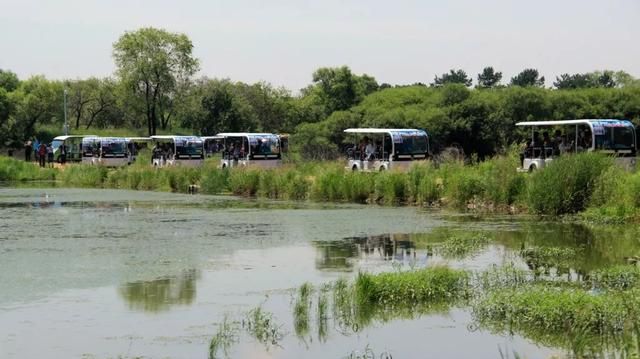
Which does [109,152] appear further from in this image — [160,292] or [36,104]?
[160,292]

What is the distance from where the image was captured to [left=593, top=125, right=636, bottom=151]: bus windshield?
30172mm

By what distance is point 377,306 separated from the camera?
12266 millimetres

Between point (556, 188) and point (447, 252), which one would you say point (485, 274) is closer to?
point (447, 252)

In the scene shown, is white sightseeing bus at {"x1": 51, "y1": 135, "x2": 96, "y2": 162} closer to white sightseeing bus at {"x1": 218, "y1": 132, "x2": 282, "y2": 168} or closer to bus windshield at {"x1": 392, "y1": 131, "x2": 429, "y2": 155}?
white sightseeing bus at {"x1": 218, "y1": 132, "x2": 282, "y2": 168}

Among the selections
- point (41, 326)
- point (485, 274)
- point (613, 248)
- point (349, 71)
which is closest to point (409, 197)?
point (613, 248)

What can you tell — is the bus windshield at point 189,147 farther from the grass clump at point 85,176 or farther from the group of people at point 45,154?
the group of people at point 45,154

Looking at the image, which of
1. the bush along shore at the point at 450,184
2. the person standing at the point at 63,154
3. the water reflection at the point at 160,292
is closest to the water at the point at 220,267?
the water reflection at the point at 160,292

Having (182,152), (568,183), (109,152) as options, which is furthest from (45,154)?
(568,183)

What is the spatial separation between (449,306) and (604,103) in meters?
48.3

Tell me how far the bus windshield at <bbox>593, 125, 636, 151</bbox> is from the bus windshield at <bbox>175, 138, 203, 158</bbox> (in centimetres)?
2259

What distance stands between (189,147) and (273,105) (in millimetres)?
32383

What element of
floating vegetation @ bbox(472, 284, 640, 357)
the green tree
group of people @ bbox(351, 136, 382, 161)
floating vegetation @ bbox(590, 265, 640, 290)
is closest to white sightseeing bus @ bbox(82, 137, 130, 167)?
the green tree

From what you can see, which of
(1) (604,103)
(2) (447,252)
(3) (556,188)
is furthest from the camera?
(1) (604,103)

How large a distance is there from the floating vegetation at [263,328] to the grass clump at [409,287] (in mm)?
1478
